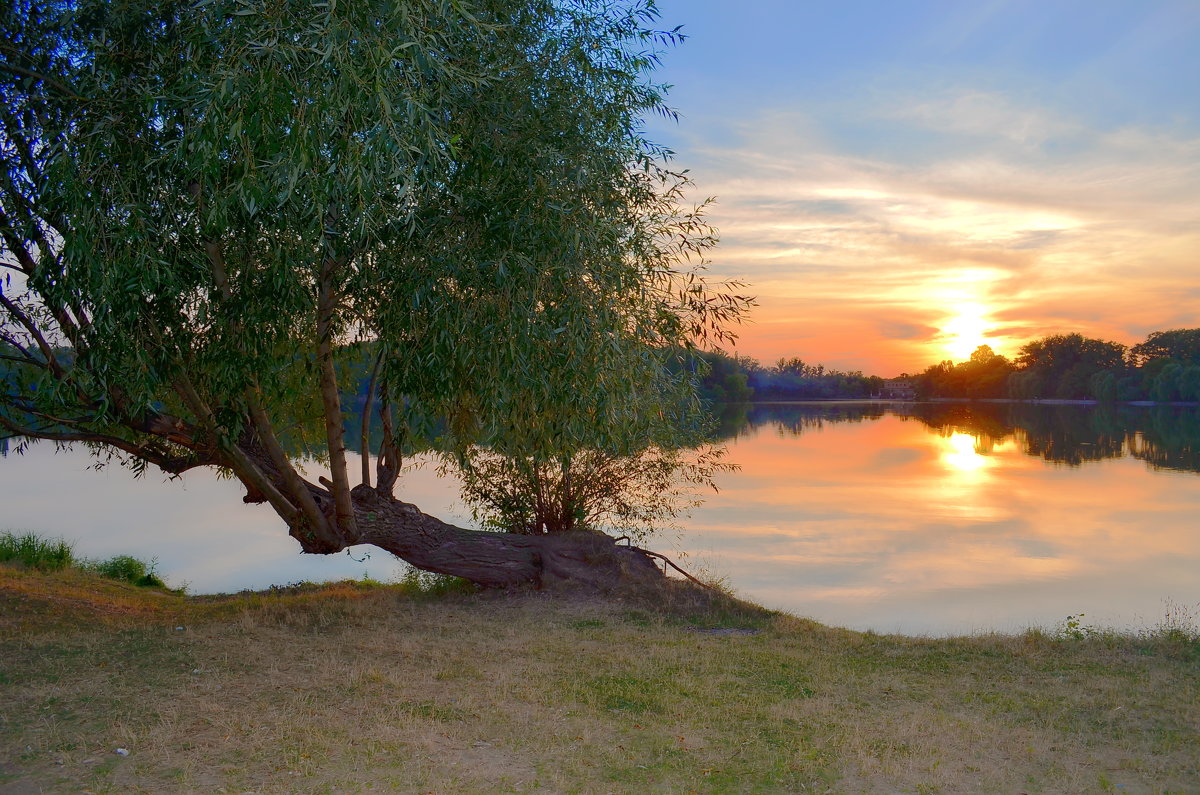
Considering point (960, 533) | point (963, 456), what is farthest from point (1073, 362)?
point (960, 533)

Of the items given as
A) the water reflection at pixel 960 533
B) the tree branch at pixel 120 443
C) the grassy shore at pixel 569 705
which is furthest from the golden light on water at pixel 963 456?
the tree branch at pixel 120 443

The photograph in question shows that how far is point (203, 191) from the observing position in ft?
20.4

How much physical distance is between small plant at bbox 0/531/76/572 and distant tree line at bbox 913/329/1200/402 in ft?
234

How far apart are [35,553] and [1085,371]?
84.3 m

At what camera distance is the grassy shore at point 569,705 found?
17.0ft

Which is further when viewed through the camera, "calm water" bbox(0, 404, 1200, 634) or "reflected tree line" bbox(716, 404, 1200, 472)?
"reflected tree line" bbox(716, 404, 1200, 472)

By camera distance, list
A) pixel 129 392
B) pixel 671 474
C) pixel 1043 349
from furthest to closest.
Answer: pixel 1043 349 → pixel 671 474 → pixel 129 392

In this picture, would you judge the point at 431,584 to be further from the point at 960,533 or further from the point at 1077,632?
the point at 960,533

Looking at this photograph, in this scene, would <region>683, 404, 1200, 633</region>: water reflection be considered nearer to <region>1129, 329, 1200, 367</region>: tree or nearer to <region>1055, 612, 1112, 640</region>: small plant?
<region>1055, 612, 1112, 640</region>: small plant

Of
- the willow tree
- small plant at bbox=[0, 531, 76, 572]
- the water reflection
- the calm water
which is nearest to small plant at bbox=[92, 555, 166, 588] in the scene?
small plant at bbox=[0, 531, 76, 572]

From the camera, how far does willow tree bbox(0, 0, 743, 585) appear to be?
18.4 feet

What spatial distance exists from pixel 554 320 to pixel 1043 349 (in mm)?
89992

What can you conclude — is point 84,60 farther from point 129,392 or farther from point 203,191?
point 129,392

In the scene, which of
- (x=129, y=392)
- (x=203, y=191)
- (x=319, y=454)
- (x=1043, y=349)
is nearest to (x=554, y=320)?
(x=203, y=191)
